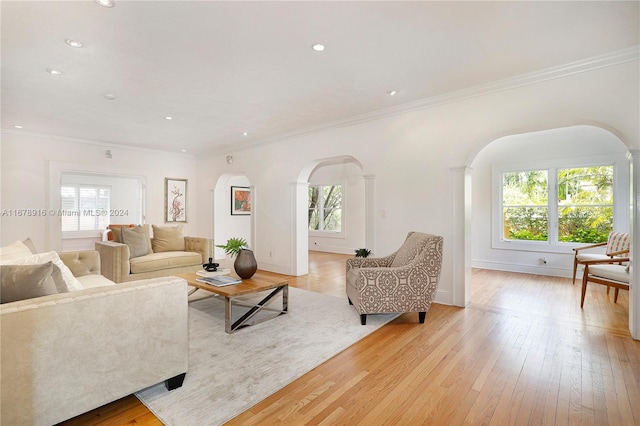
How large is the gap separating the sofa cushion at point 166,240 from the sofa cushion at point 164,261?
0.16 metres

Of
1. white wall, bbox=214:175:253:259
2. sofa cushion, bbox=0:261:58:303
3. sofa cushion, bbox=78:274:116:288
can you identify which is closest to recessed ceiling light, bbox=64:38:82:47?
sofa cushion, bbox=0:261:58:303

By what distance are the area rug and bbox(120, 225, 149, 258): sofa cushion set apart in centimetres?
152

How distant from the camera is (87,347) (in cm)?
163

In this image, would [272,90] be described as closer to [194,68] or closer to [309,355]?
[194,68]

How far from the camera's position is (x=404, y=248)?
12.0 ft

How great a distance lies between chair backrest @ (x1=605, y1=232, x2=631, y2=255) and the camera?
431 cm

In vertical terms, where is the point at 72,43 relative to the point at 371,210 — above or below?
above

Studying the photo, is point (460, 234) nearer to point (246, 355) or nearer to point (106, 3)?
point (246, 355)

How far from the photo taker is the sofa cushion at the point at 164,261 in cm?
448

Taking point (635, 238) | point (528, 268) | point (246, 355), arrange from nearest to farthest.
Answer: point (246, 355)
point (635, 238)
point (528, 268)

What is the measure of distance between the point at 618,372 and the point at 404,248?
199 cm

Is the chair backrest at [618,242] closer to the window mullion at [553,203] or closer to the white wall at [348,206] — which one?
the window mullion at [553,203]

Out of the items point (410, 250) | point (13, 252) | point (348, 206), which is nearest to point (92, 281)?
point (13, 252)

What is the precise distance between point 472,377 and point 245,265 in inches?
93.5
